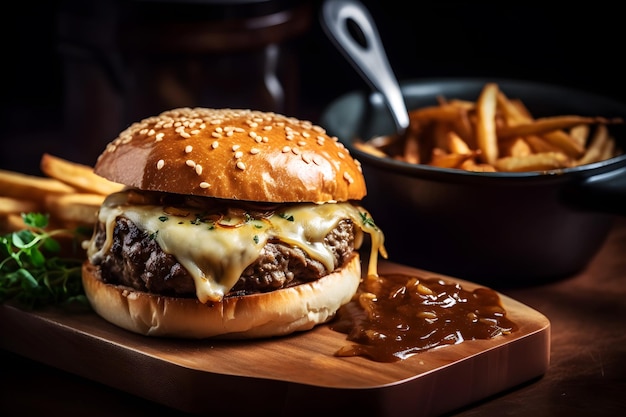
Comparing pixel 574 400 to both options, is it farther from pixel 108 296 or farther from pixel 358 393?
pixel 108 296

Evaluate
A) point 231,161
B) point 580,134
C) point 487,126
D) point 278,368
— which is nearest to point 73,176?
point 231,161

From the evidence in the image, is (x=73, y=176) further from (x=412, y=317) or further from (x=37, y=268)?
(x=412, y=317)

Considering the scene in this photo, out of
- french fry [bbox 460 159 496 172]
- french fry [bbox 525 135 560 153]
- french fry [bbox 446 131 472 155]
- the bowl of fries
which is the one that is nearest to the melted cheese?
the bowl of fries

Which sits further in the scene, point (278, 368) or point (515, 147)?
point (515, 147)

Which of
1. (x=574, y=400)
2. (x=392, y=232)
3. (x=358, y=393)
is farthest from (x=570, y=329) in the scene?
(x=358, y=393)

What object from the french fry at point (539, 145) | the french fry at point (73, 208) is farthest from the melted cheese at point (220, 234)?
the french fry at point (539, 145)

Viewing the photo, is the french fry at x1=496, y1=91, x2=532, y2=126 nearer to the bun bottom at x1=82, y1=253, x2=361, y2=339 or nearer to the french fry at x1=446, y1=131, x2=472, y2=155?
the french fry at x1=446, y1=131, x2=472, y2=155
